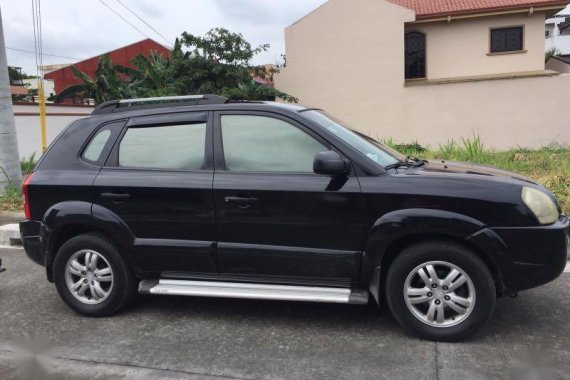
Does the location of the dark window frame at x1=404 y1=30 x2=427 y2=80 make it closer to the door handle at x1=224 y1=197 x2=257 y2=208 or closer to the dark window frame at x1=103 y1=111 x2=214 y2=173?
the dark window frame at x1=103 y1=111 x2=214 y2=173

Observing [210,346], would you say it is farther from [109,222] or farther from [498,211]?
[498,211]

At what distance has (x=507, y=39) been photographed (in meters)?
21.8

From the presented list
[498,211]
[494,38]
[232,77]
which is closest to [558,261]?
[498,211]

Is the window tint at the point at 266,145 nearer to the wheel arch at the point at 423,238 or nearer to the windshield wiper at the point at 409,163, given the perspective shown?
the windshield wiper at the point at 409,163

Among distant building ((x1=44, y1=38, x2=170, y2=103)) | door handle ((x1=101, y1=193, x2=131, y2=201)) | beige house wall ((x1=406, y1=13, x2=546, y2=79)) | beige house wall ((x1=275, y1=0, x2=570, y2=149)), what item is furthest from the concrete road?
distant building ((x1=44, y1=38, x2=170, y2=103))

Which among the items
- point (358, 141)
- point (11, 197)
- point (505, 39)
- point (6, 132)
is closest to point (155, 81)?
point (6, 132)

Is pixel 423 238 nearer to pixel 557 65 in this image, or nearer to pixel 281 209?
pixel 281 209

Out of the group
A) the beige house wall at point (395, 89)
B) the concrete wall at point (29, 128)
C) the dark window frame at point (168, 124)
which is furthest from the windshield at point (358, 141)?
the beige house wall at point (395, 89)

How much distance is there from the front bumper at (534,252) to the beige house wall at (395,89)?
57.3 feet

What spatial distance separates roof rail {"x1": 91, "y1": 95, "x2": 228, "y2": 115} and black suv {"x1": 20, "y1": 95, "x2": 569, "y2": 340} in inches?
0.7

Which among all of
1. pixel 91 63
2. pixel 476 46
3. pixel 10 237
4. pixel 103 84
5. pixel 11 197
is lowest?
pixel 10 237

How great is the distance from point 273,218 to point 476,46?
67.2 feet

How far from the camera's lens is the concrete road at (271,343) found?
3.44 m

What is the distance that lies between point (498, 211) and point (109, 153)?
307 cm
